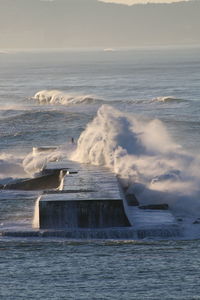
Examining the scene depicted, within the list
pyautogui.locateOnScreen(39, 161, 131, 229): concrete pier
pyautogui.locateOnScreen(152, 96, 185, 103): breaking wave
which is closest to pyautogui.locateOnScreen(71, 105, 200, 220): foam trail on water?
pyautogui.locateOnScreen(39, 161, 131, 229): concrete pier

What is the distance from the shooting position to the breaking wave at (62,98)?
95131 millimetres

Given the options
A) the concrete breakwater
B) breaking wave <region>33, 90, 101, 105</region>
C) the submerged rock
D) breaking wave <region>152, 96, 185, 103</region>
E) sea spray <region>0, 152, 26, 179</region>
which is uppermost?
breaking wave <region>33, 90, 101, 105</region>

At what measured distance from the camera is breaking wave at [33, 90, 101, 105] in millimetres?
95131

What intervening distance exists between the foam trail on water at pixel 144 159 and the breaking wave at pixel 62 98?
1644 inches

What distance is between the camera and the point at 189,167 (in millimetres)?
42156

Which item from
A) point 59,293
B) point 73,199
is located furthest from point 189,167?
point 59,293

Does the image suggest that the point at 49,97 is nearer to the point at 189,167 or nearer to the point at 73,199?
the point at 189,167

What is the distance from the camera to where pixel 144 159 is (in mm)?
43656

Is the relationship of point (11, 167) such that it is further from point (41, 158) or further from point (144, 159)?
point (144, 159)

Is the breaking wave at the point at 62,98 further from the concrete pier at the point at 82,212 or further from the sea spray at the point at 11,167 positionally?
the concrete pier at the point at 82,212

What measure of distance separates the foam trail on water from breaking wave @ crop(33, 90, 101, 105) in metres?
41.8

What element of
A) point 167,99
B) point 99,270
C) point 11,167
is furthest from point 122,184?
point 167,99

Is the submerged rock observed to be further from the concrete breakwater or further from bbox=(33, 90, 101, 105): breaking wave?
bbox=(33, 90, 101, 105): breaking wave

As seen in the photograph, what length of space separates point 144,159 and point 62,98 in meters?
54.6
